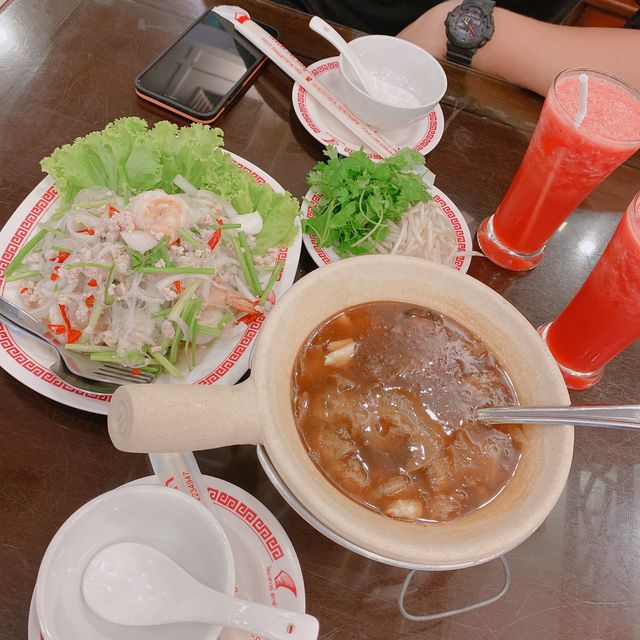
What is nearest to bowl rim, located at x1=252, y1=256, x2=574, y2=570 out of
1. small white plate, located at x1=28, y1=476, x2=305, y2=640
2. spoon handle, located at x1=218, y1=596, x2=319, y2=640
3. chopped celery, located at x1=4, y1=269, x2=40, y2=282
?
spoon handle, located at x1=218, y1=596, x2=319, y2=640

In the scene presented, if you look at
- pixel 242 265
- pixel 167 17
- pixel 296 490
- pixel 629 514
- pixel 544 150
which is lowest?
pixel 629 514

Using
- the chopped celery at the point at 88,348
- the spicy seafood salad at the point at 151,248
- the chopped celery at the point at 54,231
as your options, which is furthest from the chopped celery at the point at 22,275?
the chopped celery at the point at 88,348

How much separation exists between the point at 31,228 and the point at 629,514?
5.84 ft

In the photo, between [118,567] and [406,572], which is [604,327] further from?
[118,567]

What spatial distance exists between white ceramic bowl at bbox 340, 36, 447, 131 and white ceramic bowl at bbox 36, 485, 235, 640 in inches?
58.6

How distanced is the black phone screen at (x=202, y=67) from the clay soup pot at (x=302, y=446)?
116cm

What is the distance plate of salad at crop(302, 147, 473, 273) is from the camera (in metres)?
1.66

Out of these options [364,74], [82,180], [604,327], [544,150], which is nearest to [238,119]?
[364,74]

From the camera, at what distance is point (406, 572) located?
123cm

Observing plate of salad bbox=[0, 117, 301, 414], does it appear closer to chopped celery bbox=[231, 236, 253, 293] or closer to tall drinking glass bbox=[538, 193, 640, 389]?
chopped celery bbox=[231, 236, 253, 293]

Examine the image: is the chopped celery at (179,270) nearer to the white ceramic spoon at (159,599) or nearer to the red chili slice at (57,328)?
the red chili slice at (57,328)

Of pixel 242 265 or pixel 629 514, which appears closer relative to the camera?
pixel 629 514

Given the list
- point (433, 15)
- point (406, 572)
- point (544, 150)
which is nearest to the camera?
point (406, 572)

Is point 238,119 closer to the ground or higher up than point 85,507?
higher up
